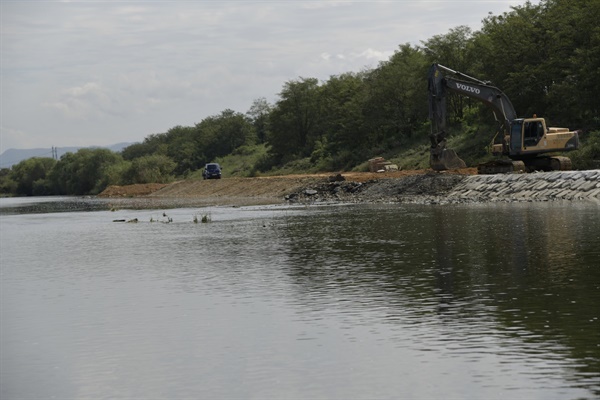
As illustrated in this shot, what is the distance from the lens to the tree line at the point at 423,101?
66500 mm

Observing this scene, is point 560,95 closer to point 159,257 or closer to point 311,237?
point 311,237

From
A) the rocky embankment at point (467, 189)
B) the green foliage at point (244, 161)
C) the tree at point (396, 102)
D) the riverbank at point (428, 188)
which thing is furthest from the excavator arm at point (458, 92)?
the green foliage at point (244, 161)

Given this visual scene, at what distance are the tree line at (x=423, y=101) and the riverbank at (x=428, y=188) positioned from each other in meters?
7.47

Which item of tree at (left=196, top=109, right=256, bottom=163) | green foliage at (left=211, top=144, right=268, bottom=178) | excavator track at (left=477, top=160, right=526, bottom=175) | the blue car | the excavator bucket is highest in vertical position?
tree at (left=196, top=109, right=256, bottom=163)

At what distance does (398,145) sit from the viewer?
9331cm

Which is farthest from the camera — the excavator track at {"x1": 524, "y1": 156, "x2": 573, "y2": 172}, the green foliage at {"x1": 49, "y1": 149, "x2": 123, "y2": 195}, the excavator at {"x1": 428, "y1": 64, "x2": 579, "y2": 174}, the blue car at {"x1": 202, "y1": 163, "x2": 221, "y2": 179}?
the green foliage at {"x1": 49, "y1": 149, "x2": 123, "y2": 195}

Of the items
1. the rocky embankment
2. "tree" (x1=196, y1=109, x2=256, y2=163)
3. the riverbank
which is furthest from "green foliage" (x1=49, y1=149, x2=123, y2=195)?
the rocky embankment

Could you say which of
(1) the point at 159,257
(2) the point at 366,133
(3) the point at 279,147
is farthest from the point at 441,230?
(3) the point at 279,147

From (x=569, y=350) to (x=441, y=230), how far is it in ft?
70.8

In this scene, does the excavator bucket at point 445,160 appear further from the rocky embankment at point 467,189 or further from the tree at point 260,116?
the tree at point 260,116

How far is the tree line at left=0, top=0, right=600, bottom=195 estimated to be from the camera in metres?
66.5

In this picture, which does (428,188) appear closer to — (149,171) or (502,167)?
(502,167)

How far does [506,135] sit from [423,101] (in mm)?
36931

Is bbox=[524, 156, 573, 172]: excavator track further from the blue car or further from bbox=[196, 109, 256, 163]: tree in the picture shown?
bbox=[196, 109, 256, 163]: tree
